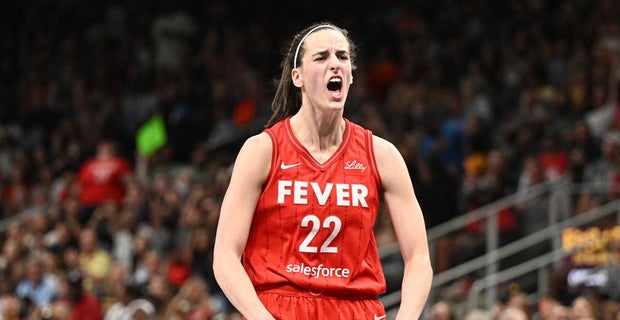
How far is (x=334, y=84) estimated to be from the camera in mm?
5203

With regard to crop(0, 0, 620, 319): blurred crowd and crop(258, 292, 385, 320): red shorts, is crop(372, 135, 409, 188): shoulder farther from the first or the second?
crop(0, 0, 620, 319): blurred crowd

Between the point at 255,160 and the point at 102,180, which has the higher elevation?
the point at 255,160

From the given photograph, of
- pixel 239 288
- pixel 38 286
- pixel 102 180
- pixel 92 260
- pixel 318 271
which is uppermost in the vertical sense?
pixel 102 180

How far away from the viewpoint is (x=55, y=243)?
14.7 metres

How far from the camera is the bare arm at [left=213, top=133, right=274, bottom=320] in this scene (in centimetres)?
497

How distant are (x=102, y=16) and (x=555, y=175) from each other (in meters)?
10.6

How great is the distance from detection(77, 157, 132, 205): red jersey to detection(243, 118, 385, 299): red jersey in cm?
1057

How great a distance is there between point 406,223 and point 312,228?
41cm

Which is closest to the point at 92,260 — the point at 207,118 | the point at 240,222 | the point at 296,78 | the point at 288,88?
the point at 207,118

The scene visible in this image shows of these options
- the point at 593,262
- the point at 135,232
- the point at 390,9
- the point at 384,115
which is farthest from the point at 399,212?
the point at 390,9

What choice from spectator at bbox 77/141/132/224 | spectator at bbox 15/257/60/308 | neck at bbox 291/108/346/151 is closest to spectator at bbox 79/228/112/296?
spectator at bbox 15/257/60/308

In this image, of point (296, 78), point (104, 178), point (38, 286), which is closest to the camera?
point (296, 78)

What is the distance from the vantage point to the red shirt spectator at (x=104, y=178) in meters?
15.6

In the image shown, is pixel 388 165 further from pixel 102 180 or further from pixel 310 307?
pixel 102 180
